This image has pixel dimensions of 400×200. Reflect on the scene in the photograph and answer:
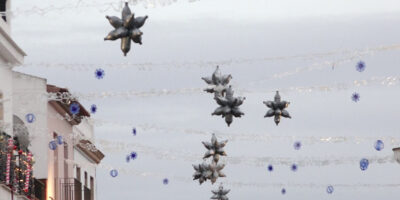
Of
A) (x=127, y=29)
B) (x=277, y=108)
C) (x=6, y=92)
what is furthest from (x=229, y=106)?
(x=6, y=92)

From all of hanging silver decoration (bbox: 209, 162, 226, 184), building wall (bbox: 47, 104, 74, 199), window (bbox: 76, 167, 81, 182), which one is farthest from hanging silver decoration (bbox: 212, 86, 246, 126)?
window (bbox: 76, 167, 81, 182)

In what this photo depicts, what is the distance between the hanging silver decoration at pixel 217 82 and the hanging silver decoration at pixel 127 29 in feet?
14.7

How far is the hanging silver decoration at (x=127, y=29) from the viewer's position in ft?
81.4

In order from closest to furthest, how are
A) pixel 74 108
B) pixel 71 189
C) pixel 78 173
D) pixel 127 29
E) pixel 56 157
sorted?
pixel 127 29 < pixel 74 108 < pixel 56 157 < pixel 71 189 < pixel 78 173

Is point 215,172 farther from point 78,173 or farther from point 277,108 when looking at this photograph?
point 78,173

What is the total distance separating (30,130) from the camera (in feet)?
142

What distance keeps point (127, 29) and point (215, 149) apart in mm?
10022

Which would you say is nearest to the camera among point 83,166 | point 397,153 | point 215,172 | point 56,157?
point 215,172

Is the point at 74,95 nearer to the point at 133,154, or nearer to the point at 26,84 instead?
the point at 133,154

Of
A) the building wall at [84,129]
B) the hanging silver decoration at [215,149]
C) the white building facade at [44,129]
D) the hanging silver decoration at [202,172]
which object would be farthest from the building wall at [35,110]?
the hanging silver decoration at [215,149]

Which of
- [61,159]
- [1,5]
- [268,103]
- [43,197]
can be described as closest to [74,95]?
[268,103]

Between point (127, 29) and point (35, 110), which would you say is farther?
point (35, 110)

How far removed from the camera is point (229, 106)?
29.5m

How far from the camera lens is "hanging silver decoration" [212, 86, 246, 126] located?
29500 mm
